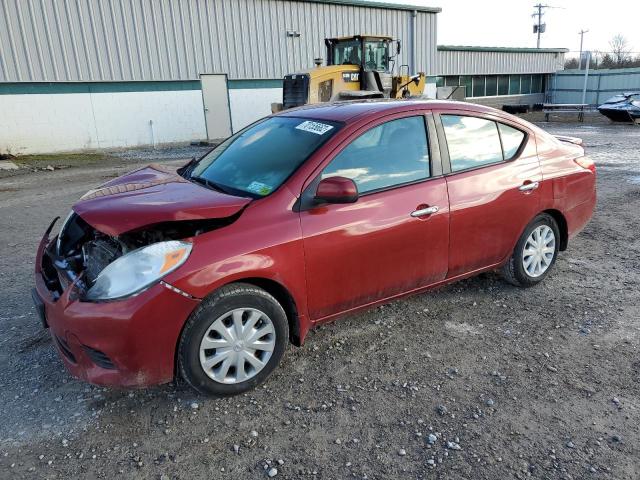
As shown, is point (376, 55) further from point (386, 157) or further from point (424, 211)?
point (424, 211)

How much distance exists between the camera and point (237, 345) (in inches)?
115

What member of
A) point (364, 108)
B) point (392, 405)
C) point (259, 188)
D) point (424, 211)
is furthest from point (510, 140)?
point (392, 405)

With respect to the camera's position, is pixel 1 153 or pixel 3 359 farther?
pixel 1 153

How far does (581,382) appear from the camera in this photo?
10.2ft

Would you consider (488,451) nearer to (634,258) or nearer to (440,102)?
(440,102)

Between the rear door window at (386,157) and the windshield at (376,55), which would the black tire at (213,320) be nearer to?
the rear door window at (386,157)

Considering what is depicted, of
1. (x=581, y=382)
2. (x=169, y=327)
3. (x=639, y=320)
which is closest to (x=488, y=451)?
(x=581, y=382)

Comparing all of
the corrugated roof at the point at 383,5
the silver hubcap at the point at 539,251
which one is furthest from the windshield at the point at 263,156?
the corrugated roof at the point at 383,5

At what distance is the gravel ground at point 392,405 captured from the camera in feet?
8.20

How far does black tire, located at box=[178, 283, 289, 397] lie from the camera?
276 centimetres

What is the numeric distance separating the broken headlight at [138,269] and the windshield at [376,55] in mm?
14810

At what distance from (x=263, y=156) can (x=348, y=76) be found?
520 inches

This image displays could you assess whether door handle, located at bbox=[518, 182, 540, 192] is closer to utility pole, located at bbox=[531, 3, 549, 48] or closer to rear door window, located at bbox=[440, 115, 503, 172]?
rear door window, located at bbox=[440, 115, 503, 172]

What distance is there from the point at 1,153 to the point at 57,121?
207 centimetres
